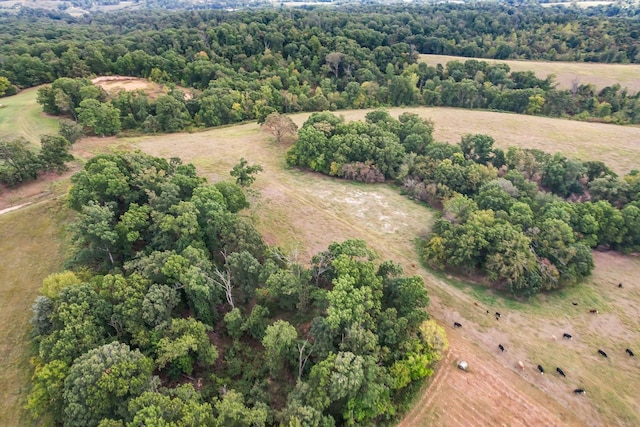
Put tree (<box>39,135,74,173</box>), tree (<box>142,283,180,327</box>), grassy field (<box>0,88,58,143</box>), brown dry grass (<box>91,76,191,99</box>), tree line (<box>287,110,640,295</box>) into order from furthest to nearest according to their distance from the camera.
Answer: brown dry grass (<box>91,76,191,99</box>), grassy field (<box>0,88,58,143</box>), tree (<box>39,135,74,173</box>), tree line (<box>287,110,640,295</box>), tree (<box>142,283,180,327</box>)

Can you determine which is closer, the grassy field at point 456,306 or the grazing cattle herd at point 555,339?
the grassy field at point 456,306

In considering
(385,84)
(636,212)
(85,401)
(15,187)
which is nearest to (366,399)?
(85,401)

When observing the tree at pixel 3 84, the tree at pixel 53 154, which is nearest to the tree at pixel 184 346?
the tree at pixel 53 154

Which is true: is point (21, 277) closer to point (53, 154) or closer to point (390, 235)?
point (53, 154)

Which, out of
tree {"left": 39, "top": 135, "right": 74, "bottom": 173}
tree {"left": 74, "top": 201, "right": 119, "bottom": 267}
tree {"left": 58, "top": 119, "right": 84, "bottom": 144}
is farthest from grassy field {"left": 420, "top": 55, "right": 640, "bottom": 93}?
tree {"left": 74, "top": 201, "right": 119, "bottom": 267}

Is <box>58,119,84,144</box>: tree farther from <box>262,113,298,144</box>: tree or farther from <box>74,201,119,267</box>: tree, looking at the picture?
<box>262,113,298,144</box>: tree

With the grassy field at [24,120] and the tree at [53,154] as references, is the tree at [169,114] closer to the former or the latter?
the grassy field at [24,120]
